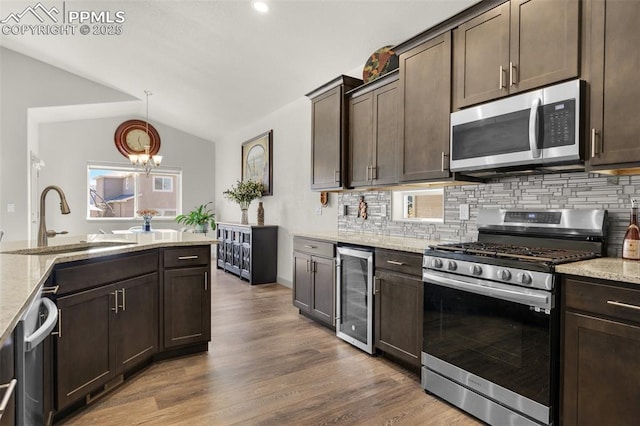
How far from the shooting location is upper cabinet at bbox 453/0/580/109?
196 cm

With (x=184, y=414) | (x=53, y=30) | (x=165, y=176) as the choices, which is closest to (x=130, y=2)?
(x=53, y=30)

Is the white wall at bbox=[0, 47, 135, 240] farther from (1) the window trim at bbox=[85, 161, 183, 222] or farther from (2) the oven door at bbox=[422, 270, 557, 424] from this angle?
(2) the oven door at bbox=[422, 270, 557, 424]

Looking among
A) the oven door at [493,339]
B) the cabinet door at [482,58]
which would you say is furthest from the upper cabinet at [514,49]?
the oven door at [493,339]

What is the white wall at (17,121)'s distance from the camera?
562 cm

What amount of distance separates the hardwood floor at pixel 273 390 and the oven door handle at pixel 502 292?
74cm

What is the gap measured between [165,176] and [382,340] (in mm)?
7048

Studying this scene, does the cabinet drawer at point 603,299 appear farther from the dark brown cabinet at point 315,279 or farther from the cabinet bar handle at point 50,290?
the cabinet bar handle at point 50,290

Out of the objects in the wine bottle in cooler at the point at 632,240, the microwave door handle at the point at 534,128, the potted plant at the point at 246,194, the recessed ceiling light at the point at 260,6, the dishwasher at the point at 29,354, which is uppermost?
the recessed ceiling light at the point at 260,6

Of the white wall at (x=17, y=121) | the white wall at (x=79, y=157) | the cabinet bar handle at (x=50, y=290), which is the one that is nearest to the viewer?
the cabinet bar handle at (x=50, y=290)

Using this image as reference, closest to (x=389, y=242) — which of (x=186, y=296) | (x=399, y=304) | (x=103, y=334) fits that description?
(x=399, y=304)

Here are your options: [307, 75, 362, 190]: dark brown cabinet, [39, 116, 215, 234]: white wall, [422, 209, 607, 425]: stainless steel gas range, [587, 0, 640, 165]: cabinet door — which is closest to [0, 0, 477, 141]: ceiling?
[307, 75, 362, 190]: dark brown cabinet

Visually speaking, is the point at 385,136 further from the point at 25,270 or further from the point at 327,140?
the point at 25,270

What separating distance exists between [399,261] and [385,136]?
1.18 metres

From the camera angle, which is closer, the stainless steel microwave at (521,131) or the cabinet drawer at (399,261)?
the stainless steel microwave at (521,131)
